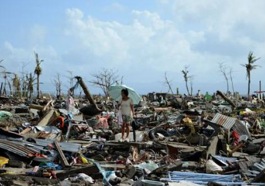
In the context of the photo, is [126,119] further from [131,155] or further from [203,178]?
[203,178]

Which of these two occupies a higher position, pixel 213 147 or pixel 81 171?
pixel 213 147

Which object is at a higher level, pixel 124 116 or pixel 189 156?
pixel 124 116

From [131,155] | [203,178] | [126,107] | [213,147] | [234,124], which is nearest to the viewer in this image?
[203,178]

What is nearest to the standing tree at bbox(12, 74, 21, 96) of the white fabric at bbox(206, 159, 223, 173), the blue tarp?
the white fabric at bbox(206, 159, 223, 173)

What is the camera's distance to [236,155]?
11344 millimetres

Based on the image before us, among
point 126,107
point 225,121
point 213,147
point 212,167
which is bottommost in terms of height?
point 212,167

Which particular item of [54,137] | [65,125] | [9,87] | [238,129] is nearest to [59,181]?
[54,137]

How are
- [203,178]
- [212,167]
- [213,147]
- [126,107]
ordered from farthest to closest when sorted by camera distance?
[126,107] → [213,147] → [212,167] → [203,178]

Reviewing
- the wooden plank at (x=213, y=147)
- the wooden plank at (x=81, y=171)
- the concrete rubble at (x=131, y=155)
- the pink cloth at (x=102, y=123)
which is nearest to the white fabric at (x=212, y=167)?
the concrete rubble at (x=131, y=155)

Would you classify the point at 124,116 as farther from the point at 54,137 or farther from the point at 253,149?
the point at 253,149

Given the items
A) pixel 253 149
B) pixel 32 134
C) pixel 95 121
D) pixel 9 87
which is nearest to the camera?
pixel 253 149

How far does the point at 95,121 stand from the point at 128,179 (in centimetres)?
895

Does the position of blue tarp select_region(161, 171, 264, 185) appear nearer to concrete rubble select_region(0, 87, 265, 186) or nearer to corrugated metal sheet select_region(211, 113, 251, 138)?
concrete rubble select_region(0, 87, 265, 186)

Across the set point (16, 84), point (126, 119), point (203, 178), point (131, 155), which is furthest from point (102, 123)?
point (16, 84)
